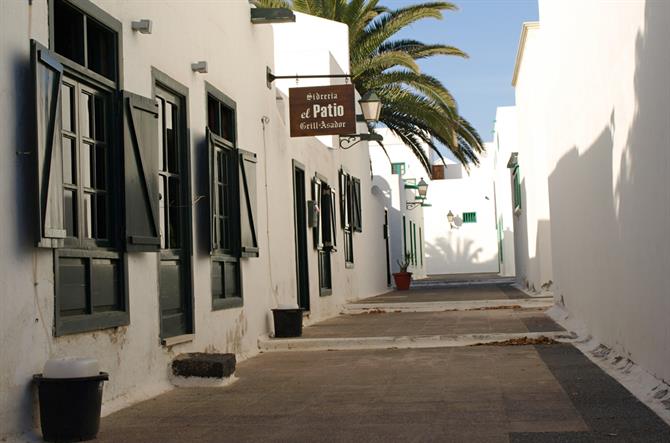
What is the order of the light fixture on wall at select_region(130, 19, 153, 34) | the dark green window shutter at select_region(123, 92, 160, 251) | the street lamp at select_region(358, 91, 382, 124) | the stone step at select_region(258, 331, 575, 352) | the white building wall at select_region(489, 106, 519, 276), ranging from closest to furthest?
the dark green window shutter at select_region(123, 92, 160, 251)
the light fixture on wall at select_region(130, 19, 153, 34)
the stone step at select_region(258, 331, 575, 352)
the street lamp at select_region(358, 91, 382, 124)
the white building wall at select_region(489, 106, 519, 276)

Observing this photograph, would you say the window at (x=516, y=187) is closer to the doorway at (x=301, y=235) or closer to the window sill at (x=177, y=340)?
the doorway at (x=301, y=235)

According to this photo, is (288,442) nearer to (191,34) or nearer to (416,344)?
(191,34)

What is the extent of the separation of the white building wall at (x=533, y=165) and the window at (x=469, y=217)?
1159 inches

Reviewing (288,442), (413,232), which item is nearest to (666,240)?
(288,442)

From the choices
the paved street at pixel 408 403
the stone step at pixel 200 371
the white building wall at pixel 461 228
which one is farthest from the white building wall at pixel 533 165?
the white building wall at pixel 461 228

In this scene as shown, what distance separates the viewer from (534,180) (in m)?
21.5

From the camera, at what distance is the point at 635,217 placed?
779 centimetres

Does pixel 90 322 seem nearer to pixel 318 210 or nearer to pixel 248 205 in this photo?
pixel 248 205

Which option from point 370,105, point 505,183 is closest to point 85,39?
point 370,105

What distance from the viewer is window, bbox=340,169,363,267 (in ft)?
67.6

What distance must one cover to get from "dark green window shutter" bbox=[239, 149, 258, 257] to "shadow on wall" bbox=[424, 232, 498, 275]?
42809 millimetres

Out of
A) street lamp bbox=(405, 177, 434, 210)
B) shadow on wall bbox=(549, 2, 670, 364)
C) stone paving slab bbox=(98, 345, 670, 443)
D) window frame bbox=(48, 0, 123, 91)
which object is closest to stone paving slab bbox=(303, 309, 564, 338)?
shadow on wall bbox=(549, 2, 670, 364)

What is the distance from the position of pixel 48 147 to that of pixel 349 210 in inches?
617

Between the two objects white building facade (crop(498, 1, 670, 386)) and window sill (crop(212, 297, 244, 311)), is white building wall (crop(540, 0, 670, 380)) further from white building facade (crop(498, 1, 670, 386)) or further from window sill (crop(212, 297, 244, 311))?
window sill (crop(212, 297, 244, 311))
